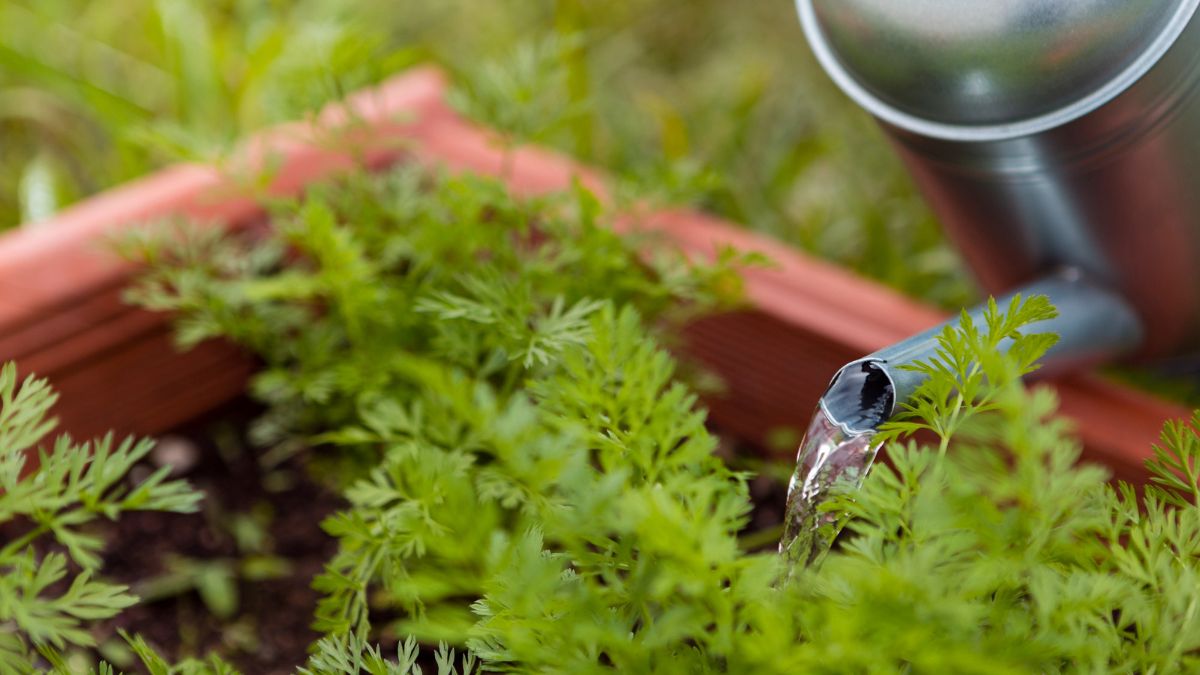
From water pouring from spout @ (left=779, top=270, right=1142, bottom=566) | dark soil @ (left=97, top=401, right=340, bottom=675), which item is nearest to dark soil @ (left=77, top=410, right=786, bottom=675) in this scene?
dark soil @ (left=97, top=401, right=340, bottom=675)

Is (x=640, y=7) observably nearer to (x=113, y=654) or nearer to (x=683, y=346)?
(x=683, y=346)

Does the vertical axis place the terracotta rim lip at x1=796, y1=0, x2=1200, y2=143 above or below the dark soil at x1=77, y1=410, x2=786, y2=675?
above

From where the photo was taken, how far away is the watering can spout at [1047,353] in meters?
0.55

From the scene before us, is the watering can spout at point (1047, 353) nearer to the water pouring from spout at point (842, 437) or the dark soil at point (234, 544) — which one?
the water pouring from spout at point (842, 437)

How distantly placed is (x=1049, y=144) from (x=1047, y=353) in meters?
0.13

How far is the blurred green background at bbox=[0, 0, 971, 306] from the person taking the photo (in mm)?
1154

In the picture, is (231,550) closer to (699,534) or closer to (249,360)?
(249,360)

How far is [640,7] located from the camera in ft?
5.19

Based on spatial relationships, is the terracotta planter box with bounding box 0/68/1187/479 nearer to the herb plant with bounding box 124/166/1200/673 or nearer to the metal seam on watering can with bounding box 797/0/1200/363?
the metal seam on watering can with bounding box 797/0/1200/363

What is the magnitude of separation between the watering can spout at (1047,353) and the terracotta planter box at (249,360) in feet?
0.18

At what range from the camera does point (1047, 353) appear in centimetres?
71

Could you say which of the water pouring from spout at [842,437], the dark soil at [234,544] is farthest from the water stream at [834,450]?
the dark soil at [234,544]

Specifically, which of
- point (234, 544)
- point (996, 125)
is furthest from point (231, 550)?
point (996, 125)

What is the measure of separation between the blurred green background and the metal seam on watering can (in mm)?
297
